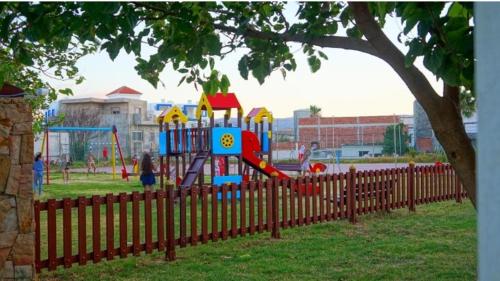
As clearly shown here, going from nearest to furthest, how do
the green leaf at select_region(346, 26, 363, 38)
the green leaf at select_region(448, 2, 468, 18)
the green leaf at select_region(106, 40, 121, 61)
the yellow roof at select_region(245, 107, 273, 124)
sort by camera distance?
the green leaf at select_region(448, 2, 468, 18) → the green leaf at select_region(106, 40, 121, 61) → the green leaf at select_region(346, 26, 363, 38) → the yellow roof at select_region(245, 107, 273, 124)

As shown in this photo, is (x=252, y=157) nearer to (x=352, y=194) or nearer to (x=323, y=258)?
(x=352, y=194)

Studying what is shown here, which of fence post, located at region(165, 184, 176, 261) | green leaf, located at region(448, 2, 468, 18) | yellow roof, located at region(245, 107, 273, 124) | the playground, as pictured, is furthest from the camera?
yellow roof, located at region(245, 107, 273, 124)

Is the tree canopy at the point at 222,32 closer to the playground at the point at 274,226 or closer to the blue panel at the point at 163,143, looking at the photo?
the playground at the point at 274,226

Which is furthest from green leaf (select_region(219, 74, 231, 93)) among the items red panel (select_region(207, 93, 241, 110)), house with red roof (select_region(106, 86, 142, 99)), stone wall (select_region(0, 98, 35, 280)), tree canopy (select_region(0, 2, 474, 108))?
house with red roof (select_region(106, 86, 142, 99))

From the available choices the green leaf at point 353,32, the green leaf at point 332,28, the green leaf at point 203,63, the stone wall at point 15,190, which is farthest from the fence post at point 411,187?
the green leaf at point 203,63

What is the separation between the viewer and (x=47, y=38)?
3.43 meters

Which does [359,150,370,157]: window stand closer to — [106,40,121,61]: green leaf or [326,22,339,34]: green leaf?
[326,22,339,34]: green leaf

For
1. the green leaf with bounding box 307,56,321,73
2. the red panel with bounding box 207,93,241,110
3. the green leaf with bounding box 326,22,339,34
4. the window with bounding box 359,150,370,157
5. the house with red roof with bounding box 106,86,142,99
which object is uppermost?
the house with red roof with bounding box 106,86,142,99

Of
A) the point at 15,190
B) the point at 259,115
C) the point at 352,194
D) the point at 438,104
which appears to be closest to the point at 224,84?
the point at 438,104

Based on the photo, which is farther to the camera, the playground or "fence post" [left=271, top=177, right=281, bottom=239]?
"fence post" [left=271, top=177, right=281, bottom=239]

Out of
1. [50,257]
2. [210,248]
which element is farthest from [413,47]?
[210,248]

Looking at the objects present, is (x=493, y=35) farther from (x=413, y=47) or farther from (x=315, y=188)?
(x=315, y=188)

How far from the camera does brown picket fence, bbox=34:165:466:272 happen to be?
21.7 ft

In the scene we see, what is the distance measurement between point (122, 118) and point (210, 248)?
45.3 m
